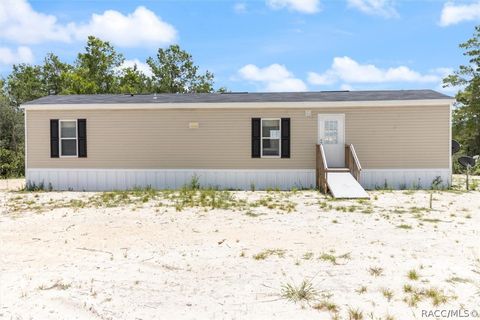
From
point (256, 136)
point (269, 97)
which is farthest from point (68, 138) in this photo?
point (269, 97)

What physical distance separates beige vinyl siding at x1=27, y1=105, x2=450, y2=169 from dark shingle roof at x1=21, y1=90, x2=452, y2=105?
0.35 m

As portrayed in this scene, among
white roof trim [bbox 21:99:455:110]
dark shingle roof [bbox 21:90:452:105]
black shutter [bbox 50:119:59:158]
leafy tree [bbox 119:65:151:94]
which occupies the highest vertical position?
leafy tree [bbox 119:65:151:94]

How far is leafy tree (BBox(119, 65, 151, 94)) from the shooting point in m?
30.8

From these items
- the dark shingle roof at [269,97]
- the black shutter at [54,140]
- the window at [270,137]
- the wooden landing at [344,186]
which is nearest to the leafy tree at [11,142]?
the dark shingle roof at [269,97]

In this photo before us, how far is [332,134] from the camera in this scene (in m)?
13.7

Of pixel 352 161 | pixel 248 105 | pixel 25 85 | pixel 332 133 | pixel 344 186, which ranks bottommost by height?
pixel 344 186

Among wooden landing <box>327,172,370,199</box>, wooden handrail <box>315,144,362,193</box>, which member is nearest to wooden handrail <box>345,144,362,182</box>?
wooden handrail <box>315,144,362,193</box>

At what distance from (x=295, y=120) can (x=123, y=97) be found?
6.22 metres

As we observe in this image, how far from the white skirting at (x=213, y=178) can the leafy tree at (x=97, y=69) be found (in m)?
16.1

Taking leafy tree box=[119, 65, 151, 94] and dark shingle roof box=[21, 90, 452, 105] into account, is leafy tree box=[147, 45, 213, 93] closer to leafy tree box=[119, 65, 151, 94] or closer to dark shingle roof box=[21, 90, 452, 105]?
leafy tree box=[119, 65, 151, 94]

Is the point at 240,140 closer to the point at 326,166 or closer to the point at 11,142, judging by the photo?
the point at 326,166

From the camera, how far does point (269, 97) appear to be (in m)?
14.3

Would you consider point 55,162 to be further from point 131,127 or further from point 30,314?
point 30,314

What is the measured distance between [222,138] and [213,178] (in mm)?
1338
